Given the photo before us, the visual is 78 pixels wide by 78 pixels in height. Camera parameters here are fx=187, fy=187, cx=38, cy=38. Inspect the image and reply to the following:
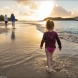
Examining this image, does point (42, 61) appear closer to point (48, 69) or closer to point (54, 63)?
point (54, 63)

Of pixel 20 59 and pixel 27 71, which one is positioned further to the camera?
pixel 20 59

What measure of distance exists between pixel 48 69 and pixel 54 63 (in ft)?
3.25

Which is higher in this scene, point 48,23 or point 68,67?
point 48,23

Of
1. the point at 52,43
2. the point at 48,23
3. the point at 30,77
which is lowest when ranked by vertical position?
the point at 30,77

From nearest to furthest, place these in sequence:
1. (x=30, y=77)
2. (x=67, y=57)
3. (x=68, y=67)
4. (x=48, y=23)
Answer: (x=30, y=77) < (x=48, y=23) < (x=68, y=67) < (x=67, y=57)

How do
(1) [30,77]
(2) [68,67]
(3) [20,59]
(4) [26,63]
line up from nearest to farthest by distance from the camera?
(1) [30,77] → (2) [68,67] → (4) [26,63] → (3) [20,59]

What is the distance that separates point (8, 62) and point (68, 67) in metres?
2.30

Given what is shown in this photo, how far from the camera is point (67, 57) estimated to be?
8320 mm

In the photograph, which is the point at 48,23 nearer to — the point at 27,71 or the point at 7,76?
the point at 27,71

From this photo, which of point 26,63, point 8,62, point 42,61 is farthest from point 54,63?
point 8,62

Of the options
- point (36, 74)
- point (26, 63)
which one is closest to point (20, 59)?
point (26, 63)

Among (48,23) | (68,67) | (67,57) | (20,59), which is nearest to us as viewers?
(48,23)

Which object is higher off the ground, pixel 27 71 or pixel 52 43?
pixel 52 43

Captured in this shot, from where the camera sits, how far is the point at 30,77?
5691 millimetres
